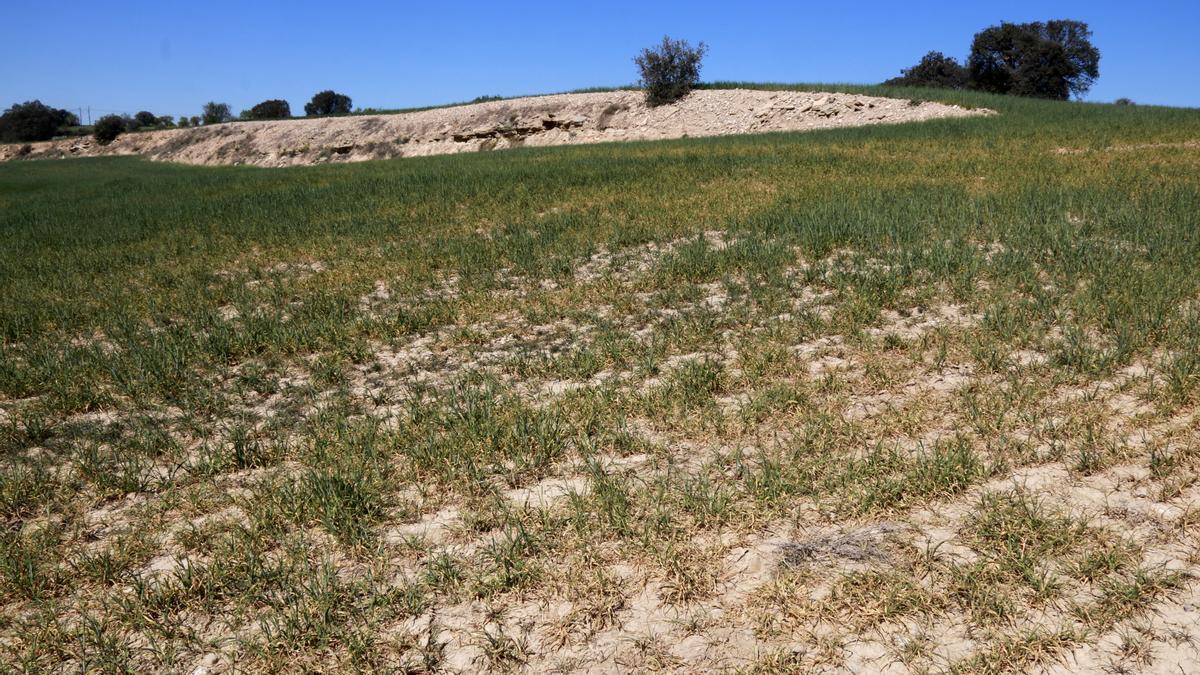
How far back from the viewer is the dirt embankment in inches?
1442

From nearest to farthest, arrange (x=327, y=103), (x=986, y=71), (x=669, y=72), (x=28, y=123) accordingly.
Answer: (x=669, y=72)
(x=986, y=71)
(x=28, y=123)
(x=327, y=103)

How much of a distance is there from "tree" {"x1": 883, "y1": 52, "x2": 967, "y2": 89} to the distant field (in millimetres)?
68023

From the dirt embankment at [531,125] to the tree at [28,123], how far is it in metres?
33.3

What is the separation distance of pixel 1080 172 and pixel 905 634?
1426 cm

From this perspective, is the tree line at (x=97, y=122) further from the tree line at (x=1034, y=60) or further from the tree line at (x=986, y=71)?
the tree line at (x=1034, y=60)

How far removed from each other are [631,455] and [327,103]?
342 ft

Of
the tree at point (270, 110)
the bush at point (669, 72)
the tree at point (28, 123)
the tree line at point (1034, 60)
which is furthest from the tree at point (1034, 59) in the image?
the tree at point (28, 123)

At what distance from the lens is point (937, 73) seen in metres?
70.2

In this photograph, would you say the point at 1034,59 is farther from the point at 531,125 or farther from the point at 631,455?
the point at 631,455

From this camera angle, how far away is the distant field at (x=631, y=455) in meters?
2.95

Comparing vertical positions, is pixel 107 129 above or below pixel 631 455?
above

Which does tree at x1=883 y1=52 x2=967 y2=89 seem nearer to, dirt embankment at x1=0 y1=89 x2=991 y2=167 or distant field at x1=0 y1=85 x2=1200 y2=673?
dirt embankment at x1=0 y1=89 x2=991 y2=167

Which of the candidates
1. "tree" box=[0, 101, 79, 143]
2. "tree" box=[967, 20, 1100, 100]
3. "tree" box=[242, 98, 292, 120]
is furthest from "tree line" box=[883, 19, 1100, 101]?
"tree" box=[0, 101, 79, 143]

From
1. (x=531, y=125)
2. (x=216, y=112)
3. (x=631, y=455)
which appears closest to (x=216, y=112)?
(x=216, y=112)
